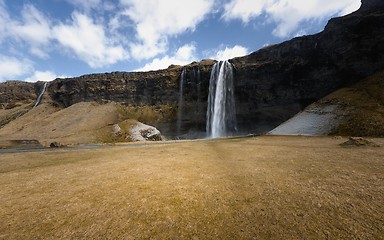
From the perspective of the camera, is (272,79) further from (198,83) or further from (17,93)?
(17,93)

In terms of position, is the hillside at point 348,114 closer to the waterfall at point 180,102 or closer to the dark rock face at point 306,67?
the dark rock face at point 306,67

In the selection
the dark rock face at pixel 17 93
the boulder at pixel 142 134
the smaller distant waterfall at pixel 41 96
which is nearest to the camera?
the boulder at pixel 142 134

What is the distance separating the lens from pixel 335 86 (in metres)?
60.4

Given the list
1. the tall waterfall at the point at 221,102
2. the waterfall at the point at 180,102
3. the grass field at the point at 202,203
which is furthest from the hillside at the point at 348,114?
the waterfall at the point at 180,102

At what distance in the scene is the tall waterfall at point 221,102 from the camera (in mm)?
73000

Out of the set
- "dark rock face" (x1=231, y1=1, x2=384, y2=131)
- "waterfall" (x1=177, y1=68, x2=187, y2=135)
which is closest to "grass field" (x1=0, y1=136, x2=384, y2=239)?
"dark rock face" (x1=231, y1=1, x2=384, y2=131)

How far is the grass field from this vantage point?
909cm

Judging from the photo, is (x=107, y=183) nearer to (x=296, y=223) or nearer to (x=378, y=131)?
(x=296, y=223)

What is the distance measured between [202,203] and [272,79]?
2674 inches

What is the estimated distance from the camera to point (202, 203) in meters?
11.5

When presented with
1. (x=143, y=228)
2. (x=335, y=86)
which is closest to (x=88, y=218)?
(x=143, y=228)

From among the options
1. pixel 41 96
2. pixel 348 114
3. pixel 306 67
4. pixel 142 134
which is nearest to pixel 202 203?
pixel 348 114

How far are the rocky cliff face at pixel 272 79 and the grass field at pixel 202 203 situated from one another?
51066mm

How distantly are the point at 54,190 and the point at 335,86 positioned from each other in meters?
66.0
